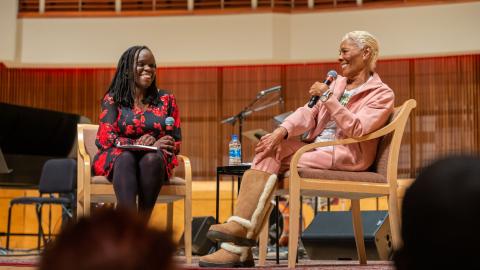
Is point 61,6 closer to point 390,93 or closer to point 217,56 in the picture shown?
point 217,56

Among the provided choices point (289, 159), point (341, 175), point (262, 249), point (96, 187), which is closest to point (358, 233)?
point (262, 249)

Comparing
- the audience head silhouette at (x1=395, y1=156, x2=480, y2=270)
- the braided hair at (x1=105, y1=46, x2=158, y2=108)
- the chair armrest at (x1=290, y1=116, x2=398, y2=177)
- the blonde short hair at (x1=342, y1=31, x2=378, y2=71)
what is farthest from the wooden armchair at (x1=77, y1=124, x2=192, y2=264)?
the audience head silhouette at (x1=395, y1=156, x2=480, y2=270)

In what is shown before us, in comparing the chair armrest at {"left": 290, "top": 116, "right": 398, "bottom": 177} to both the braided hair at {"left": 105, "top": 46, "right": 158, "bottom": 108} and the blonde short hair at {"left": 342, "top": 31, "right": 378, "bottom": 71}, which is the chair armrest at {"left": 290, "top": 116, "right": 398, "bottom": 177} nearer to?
the blonde short hair at {"left": 342, "top": 31, "right": 378, "bottom": 71}

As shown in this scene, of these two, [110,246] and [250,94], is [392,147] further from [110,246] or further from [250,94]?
[250,94]

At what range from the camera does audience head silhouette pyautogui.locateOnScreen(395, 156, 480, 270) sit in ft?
2.59

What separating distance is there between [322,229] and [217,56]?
15.1 ft

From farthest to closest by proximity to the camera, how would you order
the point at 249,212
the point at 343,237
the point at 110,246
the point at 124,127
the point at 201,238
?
the point at 201,238 < the point at 343,237 < the point at 124,127 < the point at 249,212 < the point at 110,246

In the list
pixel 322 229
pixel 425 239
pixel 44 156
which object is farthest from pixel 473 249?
pixel 44 156

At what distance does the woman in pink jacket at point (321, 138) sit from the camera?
3088 mm

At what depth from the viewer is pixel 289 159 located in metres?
3.35

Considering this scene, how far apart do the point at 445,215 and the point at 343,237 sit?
3.81 m

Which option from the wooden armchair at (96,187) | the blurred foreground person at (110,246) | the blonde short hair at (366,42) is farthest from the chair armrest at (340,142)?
the blurred foreground person at (110,246)

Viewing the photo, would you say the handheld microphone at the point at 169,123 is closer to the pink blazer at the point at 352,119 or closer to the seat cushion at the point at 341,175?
the pink blazer at the point at 352,119

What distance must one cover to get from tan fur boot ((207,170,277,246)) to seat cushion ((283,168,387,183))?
0.17 m
